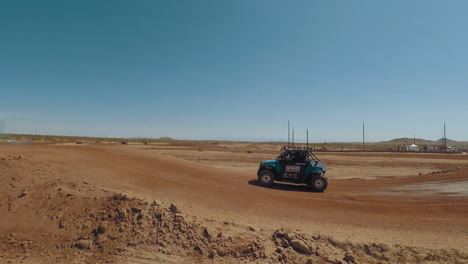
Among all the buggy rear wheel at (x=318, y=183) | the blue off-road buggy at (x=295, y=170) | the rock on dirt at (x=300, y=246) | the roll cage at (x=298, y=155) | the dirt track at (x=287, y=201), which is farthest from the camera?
the roll cage at (x=298, y=155)

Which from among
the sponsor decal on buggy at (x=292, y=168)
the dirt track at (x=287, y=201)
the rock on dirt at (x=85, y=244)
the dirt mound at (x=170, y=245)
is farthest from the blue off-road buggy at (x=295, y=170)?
the rock on dirt at (x=85, y=244)

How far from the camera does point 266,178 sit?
13422 millimetres

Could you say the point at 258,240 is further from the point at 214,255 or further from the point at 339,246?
the point at 339,246

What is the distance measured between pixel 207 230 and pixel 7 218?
5.60 m

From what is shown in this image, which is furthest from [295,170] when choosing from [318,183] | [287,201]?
[287,201]

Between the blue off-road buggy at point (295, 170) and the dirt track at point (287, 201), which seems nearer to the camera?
the dirt track at point (287, 201)

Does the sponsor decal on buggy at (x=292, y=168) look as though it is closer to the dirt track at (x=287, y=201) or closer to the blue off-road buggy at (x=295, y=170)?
the blue off-road buggy at (x=295, y=170)

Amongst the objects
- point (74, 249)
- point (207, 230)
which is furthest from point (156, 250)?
point (74, 249)

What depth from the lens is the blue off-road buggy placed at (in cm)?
1285

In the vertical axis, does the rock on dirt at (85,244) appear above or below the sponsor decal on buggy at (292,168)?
below

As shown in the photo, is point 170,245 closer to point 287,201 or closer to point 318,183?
point 287,201

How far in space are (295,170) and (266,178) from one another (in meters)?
1.62

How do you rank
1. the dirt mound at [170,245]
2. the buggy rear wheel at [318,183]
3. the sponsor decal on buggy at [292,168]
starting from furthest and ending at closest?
the sponsor decal on buggy at [292,168] < the buggy rear wheel at [318,183] < the dirt mound at [170,245]

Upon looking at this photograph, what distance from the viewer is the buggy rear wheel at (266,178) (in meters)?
13.3
